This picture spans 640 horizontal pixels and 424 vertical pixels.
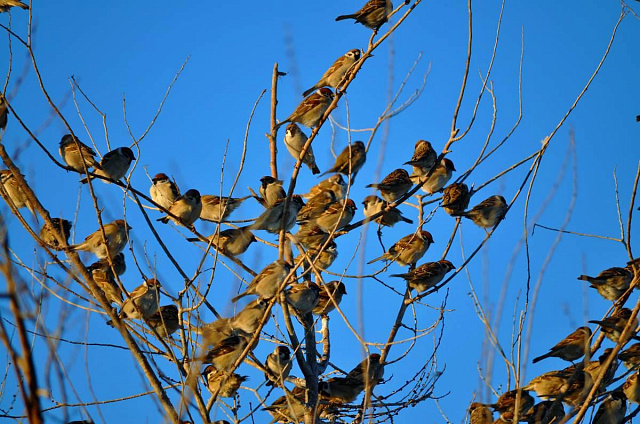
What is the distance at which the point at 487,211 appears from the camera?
434 inches

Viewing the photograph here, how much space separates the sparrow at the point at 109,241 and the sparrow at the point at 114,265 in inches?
6.0

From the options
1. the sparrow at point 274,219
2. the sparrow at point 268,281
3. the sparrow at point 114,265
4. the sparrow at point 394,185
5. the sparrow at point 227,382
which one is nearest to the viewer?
the sparrow at point 268,281

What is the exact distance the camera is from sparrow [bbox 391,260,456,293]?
982 centimetres

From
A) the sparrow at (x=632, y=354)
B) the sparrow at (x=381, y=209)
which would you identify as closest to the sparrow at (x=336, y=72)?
the sparrow at (x=381, y=209)

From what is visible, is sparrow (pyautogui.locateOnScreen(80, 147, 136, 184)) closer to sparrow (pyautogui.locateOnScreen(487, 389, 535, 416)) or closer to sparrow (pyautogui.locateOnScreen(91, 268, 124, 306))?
sparrow (pyautogui.locateOnScreen(91, 268, 124, 306))

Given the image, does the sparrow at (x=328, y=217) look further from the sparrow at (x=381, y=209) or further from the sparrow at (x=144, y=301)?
the sparrow at (x=144, y=301)

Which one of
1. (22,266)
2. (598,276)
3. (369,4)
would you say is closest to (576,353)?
(598,276)

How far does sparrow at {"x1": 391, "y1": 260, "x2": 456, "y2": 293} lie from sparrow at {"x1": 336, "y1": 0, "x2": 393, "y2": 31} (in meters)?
3.51

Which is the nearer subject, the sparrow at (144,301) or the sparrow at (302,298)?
the sparrow at (302,298)

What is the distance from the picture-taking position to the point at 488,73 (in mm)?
5727

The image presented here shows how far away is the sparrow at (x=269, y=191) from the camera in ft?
Result: 30.2

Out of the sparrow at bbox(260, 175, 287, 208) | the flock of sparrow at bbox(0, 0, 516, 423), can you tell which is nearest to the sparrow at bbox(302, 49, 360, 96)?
the flock of sparrow at bbox(0, 0, 516, 423)

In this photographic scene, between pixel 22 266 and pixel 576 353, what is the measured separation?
6.54 metres

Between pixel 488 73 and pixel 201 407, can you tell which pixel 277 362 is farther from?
pixel 488 73
